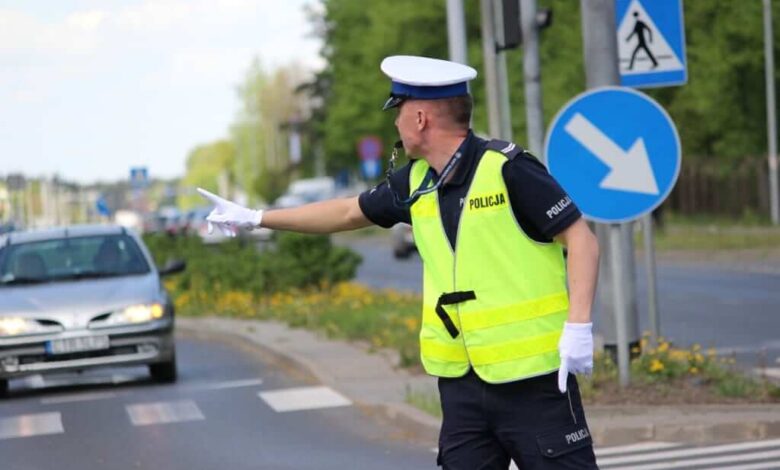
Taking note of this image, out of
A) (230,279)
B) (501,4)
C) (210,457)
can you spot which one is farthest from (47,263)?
(230,279)

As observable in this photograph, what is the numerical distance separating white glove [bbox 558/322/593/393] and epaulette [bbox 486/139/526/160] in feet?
1.75

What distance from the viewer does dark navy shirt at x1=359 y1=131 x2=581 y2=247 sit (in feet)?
19.0

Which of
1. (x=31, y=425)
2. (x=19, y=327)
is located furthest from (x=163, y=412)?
(x=19, y=327)

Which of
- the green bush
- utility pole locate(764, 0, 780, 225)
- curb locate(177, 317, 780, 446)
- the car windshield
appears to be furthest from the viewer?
utility pole locate(764, 0, 780, 225)

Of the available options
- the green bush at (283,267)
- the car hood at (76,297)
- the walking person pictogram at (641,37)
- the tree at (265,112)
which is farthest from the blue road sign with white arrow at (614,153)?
the tree at (265,112)

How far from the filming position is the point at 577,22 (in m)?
46.4

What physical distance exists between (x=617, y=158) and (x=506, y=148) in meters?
6.17

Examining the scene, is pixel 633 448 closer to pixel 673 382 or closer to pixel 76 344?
pixel 673 382

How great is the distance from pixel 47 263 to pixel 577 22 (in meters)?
29.7

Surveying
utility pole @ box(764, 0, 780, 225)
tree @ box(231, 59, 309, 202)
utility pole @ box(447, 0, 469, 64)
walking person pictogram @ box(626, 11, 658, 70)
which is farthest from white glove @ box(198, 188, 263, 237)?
tree @ box(231, 59, 309, 202)

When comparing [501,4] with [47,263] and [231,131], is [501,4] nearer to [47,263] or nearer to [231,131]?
[47,263]

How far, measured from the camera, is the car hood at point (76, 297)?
1678 centimetres

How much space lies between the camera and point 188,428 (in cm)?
1387

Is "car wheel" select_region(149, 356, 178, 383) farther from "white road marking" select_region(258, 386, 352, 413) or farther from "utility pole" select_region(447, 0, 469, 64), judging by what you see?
"utility pole" select_region(447, 0, 469, 64)
